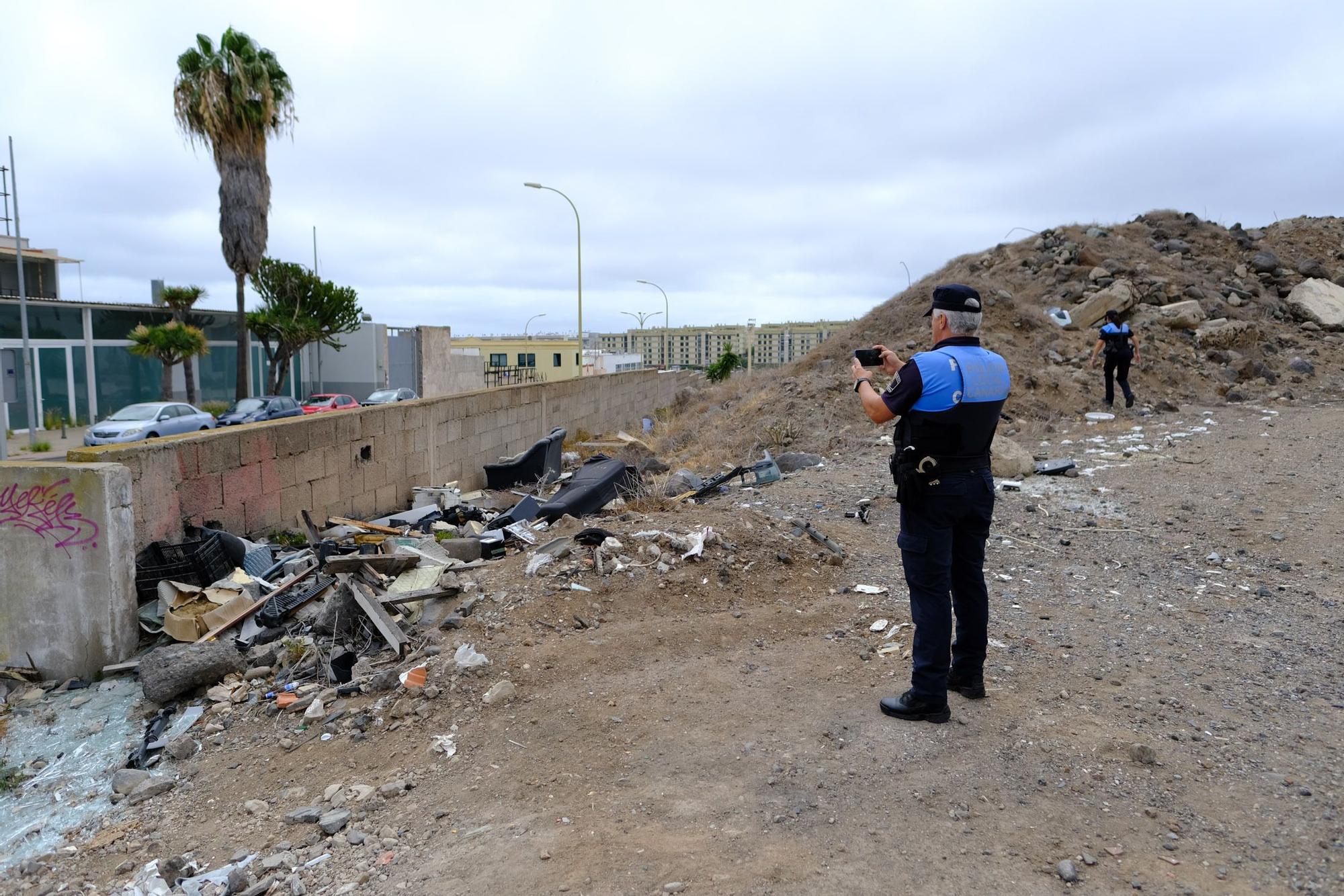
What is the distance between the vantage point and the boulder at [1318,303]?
18.7 m

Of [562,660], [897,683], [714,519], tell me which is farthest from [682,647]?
[714,519]

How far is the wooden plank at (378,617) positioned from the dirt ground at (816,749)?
9.0 inches

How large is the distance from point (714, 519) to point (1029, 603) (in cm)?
224

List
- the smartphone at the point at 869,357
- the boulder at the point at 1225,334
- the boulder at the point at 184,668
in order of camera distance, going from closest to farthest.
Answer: the smartphone at the point at 869,357, the boulder at the point at 184,668, the boulder at the point at 1225,334

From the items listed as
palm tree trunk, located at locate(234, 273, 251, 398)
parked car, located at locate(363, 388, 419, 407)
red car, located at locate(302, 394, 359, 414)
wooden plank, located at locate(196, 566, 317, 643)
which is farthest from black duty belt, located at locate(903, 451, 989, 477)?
palm tree trunk, located at locate(234, 273, 251, 398)

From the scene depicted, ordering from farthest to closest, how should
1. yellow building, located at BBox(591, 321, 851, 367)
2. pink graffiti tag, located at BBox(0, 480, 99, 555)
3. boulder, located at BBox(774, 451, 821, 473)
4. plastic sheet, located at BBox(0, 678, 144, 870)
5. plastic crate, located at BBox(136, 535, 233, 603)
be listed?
1. yellow building, located at BBox(591, 321, 851, 367)
2. boulder, located at BBox(774, 451, 821, 473)
3. plastic crate, located at BBox(136, 535, 233, 603)
4. pink graffiti tag, located at BBox(0, 480, 99, 555)
5. plastic sheet, located at BBox(0, 678, 144, 870)

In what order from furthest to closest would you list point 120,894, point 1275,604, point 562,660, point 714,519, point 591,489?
point 591,489
point 714,519
point 1275,604
point 562,660
point 120,894

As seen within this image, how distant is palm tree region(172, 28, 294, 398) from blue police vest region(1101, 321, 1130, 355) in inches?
938

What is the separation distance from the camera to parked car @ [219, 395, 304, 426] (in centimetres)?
2170

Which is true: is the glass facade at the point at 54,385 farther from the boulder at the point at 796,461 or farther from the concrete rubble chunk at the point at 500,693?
the concrete rubble chunk at the point at 500,693

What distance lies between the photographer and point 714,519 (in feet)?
21.3

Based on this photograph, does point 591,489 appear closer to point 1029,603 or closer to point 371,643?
point 371,643

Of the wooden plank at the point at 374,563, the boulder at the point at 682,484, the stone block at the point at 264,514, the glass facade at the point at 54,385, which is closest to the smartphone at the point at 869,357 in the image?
the wooden plank at the point at 374,563

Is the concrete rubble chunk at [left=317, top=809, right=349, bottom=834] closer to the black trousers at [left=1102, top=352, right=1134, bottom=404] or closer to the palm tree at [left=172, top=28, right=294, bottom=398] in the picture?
the black trousers at [left=1102, top=352, right=1134, bottom=404]
